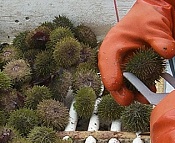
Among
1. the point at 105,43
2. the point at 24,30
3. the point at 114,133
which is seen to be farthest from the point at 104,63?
the point at 24,30

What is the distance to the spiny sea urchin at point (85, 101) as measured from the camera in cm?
140

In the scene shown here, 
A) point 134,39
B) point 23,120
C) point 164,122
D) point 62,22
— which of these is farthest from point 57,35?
point 164,122

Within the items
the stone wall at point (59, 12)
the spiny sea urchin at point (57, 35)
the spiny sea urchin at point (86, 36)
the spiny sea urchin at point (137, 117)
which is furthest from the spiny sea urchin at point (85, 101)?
the stone wall at point (59, 12)

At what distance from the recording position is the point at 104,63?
96cm

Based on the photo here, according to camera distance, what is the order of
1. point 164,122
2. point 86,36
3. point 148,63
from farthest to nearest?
point 86,36
point 148,63
point 164,122

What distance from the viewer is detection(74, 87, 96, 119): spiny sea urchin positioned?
1.40 m

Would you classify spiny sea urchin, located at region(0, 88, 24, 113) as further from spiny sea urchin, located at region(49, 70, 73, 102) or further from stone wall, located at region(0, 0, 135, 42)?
stone wall, located at region(0, 0, 135, 42)

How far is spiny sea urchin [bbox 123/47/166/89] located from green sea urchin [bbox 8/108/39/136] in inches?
19.1

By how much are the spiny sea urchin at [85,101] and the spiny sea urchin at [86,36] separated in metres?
0.38

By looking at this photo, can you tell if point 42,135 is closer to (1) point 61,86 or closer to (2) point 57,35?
(1) point 61,86

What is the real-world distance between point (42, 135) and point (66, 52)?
0.38 meters

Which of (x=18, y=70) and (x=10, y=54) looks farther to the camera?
(x=10, y=54)

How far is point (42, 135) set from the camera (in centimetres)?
126

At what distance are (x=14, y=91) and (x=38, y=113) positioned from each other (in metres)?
0.14
